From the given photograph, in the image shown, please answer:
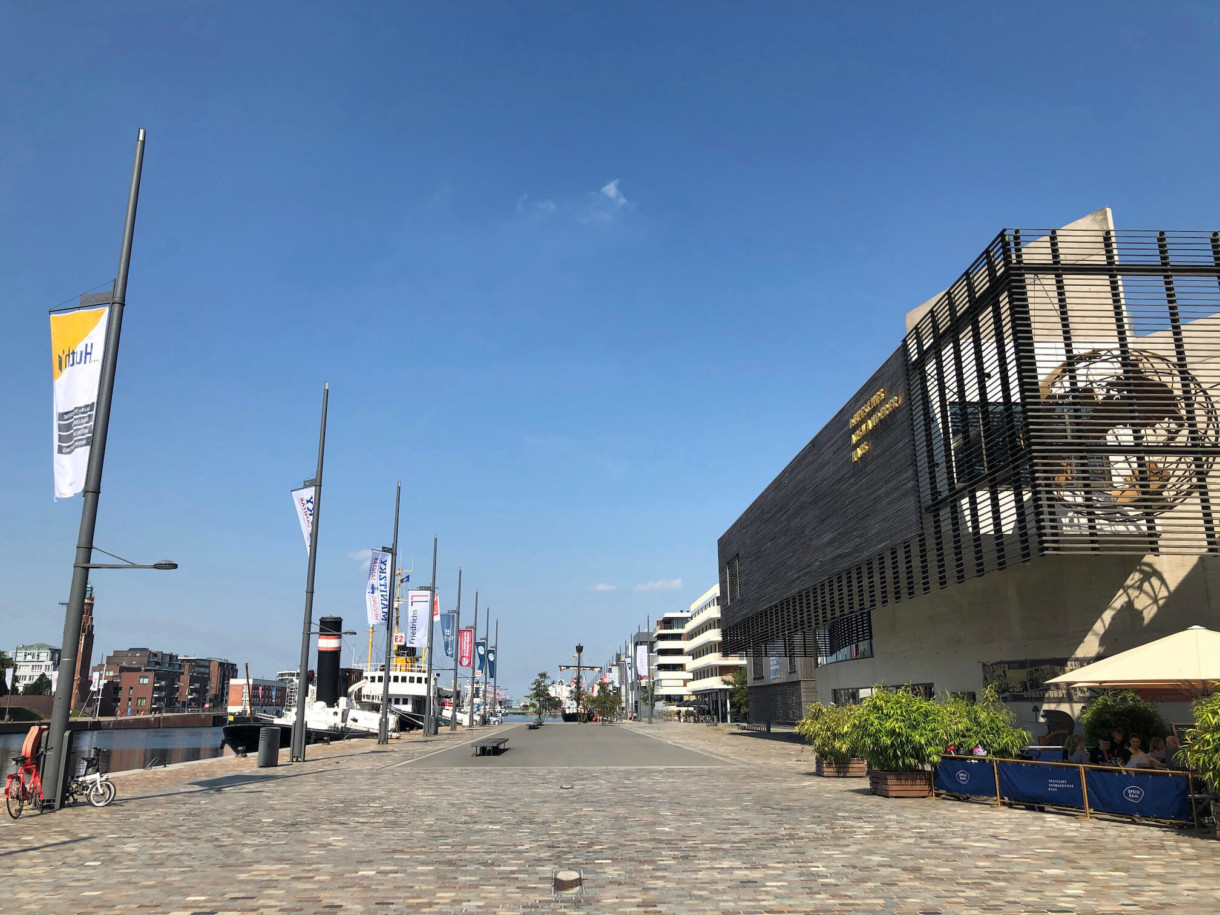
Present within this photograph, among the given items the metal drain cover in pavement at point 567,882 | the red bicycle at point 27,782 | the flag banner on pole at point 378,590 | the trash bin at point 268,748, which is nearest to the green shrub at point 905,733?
the metal drain cover in pavement at point 567,882

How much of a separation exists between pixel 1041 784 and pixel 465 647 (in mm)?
56065

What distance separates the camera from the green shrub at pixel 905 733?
16.2 metres

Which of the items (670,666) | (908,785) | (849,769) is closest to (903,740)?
(908,785)

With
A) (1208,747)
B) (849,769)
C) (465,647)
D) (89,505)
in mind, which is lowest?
(849,769)

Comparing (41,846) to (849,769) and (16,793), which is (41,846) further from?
(849,769)

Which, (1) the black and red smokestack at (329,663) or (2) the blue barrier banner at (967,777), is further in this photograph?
(1) the black and red smokestack at (329,663)

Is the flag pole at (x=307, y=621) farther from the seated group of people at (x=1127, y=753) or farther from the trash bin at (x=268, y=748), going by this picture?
the seated group of people at (x=1127, y=753)

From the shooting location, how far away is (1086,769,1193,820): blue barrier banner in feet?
40.9

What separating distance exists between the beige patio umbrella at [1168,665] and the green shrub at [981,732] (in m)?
1.37

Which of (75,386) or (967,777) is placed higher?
(75,386)

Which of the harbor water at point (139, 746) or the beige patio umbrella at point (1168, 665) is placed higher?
the beige patio umbrella at point (1168, 665)

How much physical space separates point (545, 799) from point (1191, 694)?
13.5 meters

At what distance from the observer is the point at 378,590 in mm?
42312

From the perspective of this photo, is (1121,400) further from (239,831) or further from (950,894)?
(239,831)
